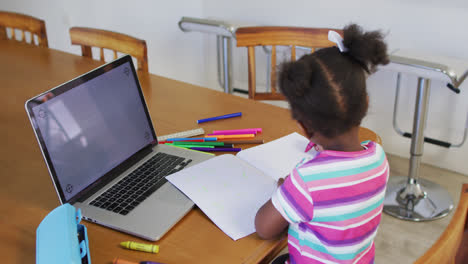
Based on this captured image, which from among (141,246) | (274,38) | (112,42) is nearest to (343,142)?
(141,246)

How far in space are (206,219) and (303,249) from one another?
20 cm

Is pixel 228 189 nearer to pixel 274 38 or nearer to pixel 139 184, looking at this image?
pixel 139 184

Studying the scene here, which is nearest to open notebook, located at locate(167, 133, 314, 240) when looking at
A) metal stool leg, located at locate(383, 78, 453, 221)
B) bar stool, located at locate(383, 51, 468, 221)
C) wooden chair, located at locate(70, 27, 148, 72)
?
wooden chair, located at locate(70, 27, 148, 72)

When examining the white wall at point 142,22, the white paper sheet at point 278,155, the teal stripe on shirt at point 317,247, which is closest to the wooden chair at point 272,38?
the white paper sheet at point 278,155

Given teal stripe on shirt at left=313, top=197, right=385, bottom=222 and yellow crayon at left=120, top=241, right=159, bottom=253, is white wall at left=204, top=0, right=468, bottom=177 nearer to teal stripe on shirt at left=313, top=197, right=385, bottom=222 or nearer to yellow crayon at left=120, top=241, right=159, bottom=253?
teal stripe on shirt at left=313, top=197, right=385, bottom=222

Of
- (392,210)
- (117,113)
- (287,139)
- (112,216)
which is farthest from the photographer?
(392,210)

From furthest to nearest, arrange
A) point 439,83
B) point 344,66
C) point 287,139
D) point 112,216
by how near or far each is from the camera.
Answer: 1. point 439,83
2. point 287,139
3. point 112,216
4. point 344,66

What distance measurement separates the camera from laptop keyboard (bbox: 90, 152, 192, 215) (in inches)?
38.3

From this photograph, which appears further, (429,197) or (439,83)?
(439,83)

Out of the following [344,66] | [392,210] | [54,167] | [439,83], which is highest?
[344,66]

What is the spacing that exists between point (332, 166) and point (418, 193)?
1.70 meters

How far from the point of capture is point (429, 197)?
2350 mm

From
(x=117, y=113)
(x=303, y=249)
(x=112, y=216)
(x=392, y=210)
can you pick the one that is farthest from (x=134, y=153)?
(x=392, y=210)

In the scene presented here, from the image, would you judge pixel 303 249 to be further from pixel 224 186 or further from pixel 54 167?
pixel 54 167
